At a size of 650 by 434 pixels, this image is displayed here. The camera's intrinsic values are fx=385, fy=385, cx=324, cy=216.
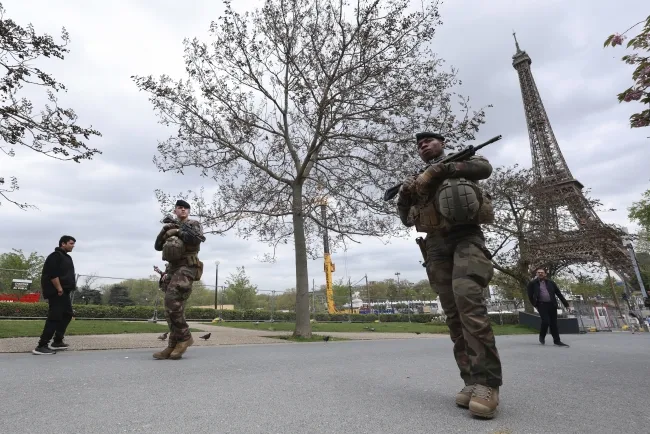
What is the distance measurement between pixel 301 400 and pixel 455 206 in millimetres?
1738

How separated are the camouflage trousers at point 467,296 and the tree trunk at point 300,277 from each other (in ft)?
29.1

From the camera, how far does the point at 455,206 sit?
2.68 meters

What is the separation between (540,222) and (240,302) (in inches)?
819

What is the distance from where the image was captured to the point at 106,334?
988 cm

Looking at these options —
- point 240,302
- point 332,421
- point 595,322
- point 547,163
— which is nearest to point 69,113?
point 332,421

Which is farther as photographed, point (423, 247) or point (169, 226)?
point (169, 226)

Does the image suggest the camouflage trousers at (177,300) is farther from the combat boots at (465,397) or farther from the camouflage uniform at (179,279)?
the combat boots at (465,397)

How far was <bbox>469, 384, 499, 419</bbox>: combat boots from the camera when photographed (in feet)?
7.34

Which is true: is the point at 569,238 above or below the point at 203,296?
above

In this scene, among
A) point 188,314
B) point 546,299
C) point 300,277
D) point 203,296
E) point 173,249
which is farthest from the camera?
point 203,296

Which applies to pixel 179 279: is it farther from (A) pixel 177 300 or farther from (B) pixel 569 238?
(B) pixel 569 238

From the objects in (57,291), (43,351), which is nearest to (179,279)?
(57,291)

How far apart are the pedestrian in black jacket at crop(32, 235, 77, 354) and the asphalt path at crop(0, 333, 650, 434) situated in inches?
71.4

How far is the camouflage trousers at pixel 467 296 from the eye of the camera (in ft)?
8.19
